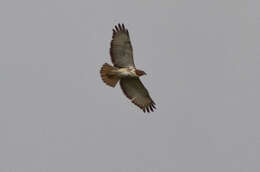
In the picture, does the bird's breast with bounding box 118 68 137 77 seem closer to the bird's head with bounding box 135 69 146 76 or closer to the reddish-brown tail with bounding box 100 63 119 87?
the bird's head with bounding box 135 69 146 76

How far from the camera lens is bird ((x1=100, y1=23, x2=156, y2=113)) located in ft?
95.7

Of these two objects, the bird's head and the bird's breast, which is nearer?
the bird's breast

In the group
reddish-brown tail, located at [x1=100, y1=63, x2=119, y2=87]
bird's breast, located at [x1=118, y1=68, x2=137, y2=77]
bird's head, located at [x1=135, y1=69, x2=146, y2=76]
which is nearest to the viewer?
reddish-brown tail, located at [x1=100, y1=63, x2=119, y2=87]

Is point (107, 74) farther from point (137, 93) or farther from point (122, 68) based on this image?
point (137, 93)

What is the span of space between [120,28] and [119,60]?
0.98 meters

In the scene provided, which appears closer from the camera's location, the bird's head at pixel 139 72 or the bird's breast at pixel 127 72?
the bird's breast at pixel 127 72

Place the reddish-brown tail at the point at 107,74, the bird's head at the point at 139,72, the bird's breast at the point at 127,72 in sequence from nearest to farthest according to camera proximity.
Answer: the reddish-brown tail at the point at 107,74
the bird's breast at the point at 127,72
the bird's head at the point at 139,72

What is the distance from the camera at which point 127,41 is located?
29688mm

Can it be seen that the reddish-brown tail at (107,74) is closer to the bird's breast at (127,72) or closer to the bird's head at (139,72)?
the bird's breast at (127,72)

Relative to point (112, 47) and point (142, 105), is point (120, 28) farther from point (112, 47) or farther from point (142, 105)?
point (142, 105)

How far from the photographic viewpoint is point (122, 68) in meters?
29.6

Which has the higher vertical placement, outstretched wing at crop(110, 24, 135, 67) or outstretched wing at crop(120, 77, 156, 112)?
outstretched wing at crop(110, 24, 135, 67)

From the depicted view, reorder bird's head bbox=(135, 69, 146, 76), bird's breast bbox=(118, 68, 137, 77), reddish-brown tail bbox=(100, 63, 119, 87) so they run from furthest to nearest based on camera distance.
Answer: bird's head bbox=(135, 69, 146, 76) < bird's breast bbox=(118, 68, 137, 77) < reddish-brown tail bbox=(100, 63, 119, 87)

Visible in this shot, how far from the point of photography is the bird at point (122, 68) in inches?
1148
